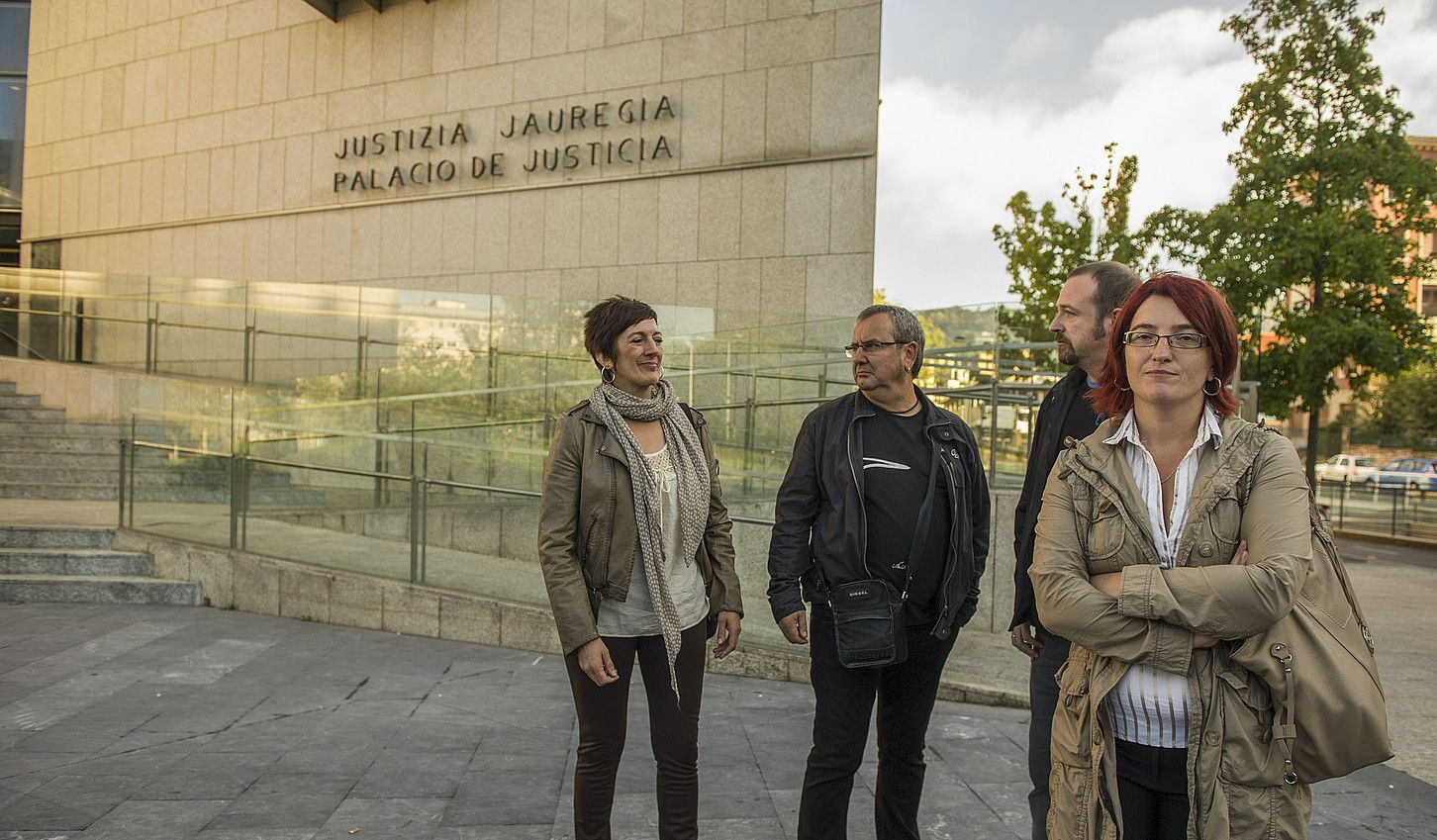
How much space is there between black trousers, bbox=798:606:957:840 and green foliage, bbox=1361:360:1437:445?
42198 mm

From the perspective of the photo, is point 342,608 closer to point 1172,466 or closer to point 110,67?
point 1172,466

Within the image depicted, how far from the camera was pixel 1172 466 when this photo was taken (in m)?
2.17

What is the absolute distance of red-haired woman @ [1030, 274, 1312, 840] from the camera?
195cm

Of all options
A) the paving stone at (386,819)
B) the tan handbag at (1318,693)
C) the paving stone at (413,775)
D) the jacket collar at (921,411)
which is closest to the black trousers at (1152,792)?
the tan handbag at (1318,693)

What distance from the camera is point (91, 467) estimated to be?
11.7 metres

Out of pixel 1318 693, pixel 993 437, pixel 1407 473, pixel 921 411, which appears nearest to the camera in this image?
pixel 1318 693

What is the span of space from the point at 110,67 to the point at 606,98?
1046 cm

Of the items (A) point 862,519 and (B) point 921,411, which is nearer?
(A) point 862,519

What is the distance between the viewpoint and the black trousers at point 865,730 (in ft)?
10.1

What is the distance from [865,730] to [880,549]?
0.56m

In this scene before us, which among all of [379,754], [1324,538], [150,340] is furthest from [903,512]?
[150,340]

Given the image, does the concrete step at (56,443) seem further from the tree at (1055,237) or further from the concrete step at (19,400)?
the tree at (1055,237)

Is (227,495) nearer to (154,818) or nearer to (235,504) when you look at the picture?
(235,504)

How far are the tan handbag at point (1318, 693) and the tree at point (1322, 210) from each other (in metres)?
16.1
